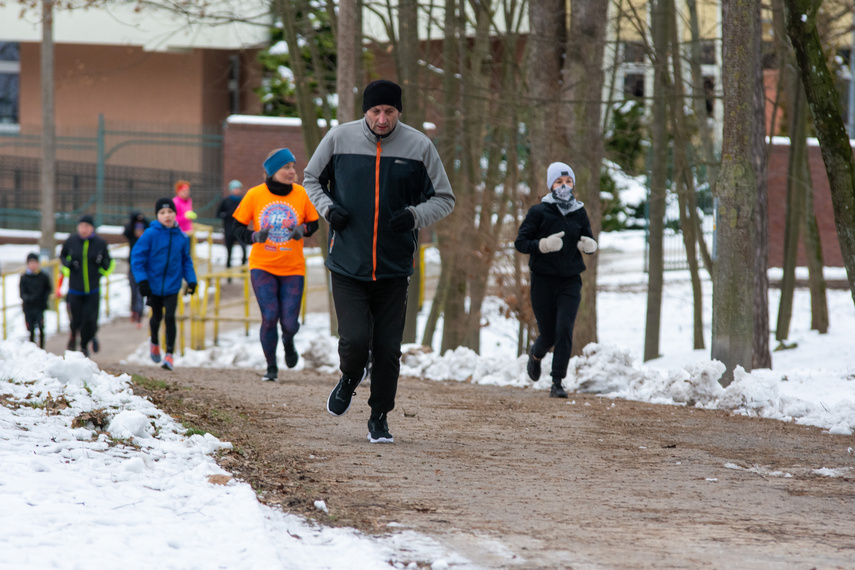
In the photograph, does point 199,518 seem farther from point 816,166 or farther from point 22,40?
point 22,40

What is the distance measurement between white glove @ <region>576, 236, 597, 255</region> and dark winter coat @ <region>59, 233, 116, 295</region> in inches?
257

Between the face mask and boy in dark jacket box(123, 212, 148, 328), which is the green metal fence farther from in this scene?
the face mask

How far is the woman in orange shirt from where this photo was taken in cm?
823

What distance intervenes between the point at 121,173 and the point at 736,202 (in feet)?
68.6

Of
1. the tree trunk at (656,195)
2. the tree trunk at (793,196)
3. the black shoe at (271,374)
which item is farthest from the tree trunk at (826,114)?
the tree trunk at (793,196)

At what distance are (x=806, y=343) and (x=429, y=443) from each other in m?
11.6

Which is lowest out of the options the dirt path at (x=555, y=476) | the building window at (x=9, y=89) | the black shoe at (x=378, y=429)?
the dirt path at (x=555, y=476)

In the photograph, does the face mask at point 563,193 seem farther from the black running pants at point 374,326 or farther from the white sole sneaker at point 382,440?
the white sole sneaker at point 382,440

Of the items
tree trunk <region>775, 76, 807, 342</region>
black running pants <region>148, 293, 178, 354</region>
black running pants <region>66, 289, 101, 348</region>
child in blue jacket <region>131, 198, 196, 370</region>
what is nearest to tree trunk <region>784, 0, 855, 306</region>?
child in blue jacket <region>131, 198, 196, 370</region>

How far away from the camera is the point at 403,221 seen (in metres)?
5.27

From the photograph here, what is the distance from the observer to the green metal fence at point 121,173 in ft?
84.6

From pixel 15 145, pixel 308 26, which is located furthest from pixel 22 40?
pixel 308 26

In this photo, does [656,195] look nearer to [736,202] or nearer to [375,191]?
[736,202]

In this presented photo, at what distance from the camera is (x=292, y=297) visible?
8406 millimetres
